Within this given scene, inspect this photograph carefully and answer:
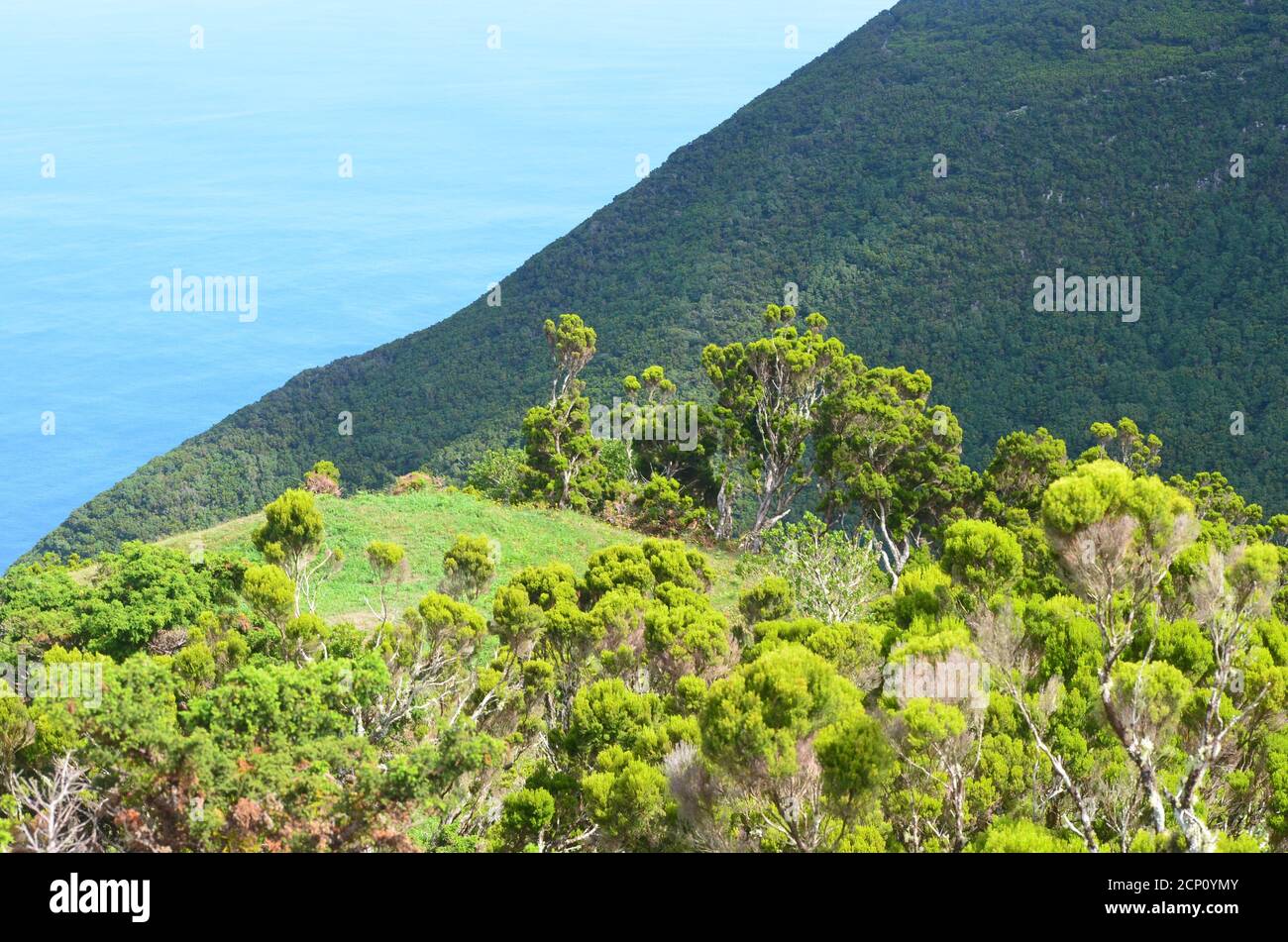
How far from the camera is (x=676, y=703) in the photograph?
16.4 meters

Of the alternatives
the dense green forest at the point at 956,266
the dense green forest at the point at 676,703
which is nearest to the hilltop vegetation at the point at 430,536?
the dense green forest at the point at 676,703

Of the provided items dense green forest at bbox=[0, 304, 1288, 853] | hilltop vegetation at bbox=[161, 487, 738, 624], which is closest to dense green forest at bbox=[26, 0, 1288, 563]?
hilltop vegetation at bbox=[161, 487, 738, 624]

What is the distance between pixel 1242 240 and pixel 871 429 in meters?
41.1

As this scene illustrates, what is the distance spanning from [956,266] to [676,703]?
61.8m

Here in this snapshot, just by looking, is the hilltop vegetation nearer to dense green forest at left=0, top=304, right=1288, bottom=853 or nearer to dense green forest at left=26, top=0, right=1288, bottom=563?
dense green forest at left=0, top=304, right=1288, bottom=853

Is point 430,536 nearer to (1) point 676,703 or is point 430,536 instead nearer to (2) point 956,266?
(1) point 676,703

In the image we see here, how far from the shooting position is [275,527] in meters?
19.3

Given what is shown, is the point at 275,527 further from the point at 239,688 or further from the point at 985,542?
the point at 985,542

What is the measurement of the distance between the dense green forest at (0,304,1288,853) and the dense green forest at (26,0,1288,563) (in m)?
38.1

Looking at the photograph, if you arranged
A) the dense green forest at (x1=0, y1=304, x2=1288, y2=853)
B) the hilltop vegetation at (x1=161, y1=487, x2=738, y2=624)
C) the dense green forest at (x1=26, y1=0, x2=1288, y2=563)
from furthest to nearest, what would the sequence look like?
the dense green forest at (x1=26, y1=0, x2=1288, y2=563) → the hilltop vegetation at (x1=161, y1=487, x2=738, y2=624) → the dense green forest at (x1=0, y1=304, x2=1288, y2=853)

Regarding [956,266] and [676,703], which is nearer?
[676,703]

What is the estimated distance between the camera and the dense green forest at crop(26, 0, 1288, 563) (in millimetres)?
59562

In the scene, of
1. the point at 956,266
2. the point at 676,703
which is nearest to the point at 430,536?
the point at 676,703

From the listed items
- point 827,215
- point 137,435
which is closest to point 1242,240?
point 827,215
